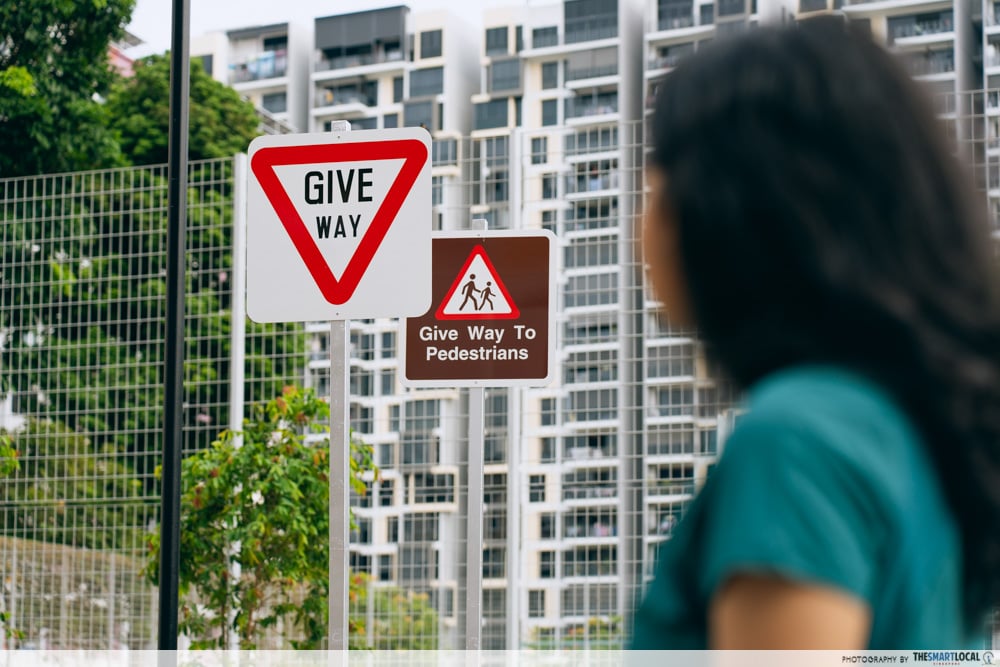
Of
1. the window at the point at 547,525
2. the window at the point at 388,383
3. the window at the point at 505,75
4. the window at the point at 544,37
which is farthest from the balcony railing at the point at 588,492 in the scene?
the window at the point at 544,37

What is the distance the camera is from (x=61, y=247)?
9930 mm

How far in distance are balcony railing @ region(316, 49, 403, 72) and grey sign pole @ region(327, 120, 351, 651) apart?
297ft

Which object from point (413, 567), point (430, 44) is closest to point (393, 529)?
point (413, 567)

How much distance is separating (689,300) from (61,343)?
912 cm

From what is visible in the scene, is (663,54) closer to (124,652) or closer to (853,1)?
(853,1)

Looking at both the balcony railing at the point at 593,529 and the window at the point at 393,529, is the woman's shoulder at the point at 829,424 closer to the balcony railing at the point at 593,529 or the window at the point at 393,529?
the balcony railing at the point at 593,529

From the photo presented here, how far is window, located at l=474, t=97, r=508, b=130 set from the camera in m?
90.0

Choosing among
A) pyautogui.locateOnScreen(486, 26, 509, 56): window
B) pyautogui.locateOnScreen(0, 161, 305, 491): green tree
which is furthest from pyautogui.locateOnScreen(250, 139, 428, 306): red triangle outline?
pyautogui.locateOnScreen(486, 26, 509, 56): window

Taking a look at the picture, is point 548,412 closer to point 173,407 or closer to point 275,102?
point 173,407

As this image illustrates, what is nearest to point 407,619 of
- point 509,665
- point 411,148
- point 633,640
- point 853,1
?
point 509,665

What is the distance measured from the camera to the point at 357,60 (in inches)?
3718

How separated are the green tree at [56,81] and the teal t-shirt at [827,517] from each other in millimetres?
17847

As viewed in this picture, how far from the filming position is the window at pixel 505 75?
293ft

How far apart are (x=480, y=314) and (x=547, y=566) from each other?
2207 millimetres
